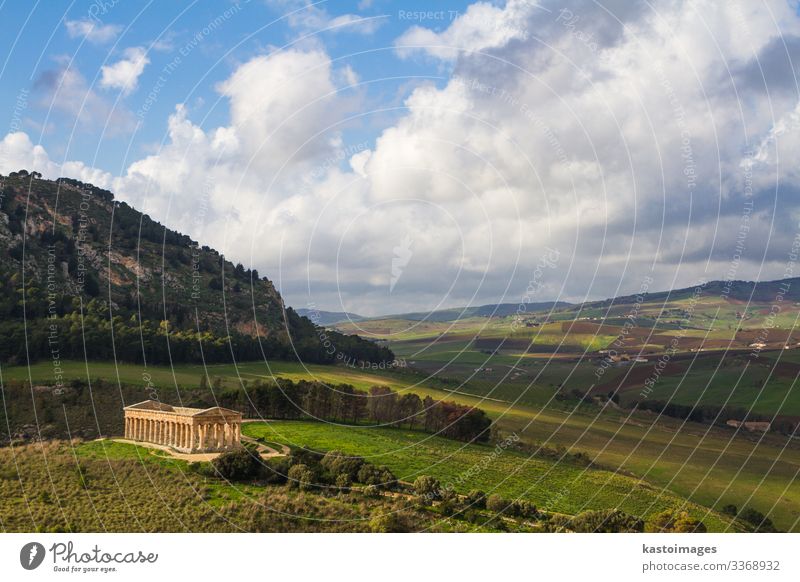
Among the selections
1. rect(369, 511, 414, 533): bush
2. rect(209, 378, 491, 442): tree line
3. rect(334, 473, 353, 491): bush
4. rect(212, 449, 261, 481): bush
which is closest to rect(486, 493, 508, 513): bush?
rect(369, 511, 414, 533): bush

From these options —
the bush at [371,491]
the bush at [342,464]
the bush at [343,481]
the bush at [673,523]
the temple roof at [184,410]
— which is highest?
the temple roof at [184,410]

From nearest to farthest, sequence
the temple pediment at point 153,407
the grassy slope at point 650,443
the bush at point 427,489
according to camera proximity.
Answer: the bush at point 427,489, the temple pediment at point 153,407, the grassy slope at point 650,443

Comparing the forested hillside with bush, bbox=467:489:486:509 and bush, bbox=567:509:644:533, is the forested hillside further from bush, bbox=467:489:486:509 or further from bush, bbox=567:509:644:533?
bush, bbox=567:509:644:533

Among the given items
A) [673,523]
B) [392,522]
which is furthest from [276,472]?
[673,523]

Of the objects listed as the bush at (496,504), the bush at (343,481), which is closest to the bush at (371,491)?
the bush at (343,481)

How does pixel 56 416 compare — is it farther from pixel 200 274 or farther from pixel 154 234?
pixel 154 234

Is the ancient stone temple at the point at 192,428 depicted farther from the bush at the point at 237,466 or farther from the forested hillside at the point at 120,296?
the forested hillside at the point at 120,296
